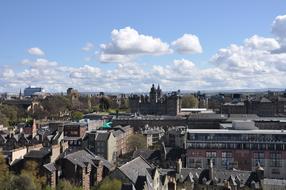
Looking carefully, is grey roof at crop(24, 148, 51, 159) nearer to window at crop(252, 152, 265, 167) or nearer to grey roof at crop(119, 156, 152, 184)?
grey roof at crop(119, 156, 152, 184)

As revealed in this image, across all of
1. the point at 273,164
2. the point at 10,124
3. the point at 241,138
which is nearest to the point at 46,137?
the point at 241,138

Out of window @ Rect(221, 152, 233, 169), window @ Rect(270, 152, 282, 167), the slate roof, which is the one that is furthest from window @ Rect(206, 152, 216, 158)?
window @ Rect(270, 152, 282, 167)

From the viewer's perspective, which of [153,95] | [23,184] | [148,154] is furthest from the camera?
[153,95]

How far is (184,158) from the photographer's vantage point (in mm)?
60500

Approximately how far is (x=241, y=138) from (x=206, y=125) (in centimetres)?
3041

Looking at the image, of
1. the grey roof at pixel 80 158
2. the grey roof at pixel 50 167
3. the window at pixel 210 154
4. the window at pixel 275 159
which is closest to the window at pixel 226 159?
the window at pixel 210 154

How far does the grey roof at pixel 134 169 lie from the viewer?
40.4m

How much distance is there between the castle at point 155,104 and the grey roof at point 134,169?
7681 centimetres

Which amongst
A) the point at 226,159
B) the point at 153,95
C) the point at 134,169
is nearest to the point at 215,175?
the point at 134,169

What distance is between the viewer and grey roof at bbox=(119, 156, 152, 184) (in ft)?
133

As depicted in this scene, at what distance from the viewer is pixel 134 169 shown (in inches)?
1676

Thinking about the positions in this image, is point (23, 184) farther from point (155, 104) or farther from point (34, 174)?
point (155, 104)

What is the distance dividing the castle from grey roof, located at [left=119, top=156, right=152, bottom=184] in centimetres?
7681

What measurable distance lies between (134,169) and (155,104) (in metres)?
84.4
